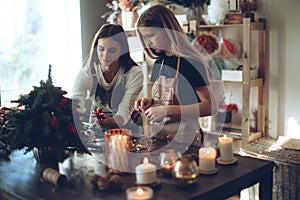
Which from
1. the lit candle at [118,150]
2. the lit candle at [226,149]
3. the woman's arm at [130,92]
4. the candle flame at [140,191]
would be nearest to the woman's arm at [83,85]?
the woman's arm at [130,92]

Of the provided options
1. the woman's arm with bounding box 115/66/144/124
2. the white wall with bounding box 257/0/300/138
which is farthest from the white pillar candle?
the white wall with bounding box 257/0/300/138

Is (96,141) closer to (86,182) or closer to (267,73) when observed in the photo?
(86,182)

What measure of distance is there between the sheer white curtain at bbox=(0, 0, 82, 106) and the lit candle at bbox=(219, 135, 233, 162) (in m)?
2.70

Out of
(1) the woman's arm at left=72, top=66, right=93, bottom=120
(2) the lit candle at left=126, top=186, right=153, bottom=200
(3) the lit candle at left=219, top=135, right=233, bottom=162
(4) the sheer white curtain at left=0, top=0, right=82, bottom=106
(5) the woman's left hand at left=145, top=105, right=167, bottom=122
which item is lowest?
(2) the lit candle at left=126, top=186, right=153, bottom=200

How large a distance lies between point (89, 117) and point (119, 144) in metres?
0.62

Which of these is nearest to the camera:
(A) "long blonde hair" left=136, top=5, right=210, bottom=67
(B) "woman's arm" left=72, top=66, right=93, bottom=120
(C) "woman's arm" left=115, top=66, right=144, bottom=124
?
(A) "long blonde hair" left=136, top=5, right=210, bottom=67

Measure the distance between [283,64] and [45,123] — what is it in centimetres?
233

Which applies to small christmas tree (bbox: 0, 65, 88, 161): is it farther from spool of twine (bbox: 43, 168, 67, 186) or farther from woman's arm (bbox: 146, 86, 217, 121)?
woman's arm (bbox: 146, 86, 217, 121)

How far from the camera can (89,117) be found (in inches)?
92.4

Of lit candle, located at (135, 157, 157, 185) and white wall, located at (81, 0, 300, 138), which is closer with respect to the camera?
lit candle, located at (135, 157, 157, 185)

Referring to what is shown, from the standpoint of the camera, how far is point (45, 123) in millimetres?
1762

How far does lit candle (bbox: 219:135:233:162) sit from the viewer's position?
5.76ft

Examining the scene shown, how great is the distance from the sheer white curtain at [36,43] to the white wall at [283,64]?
1964mm

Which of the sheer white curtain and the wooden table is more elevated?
the sheer white curtain
